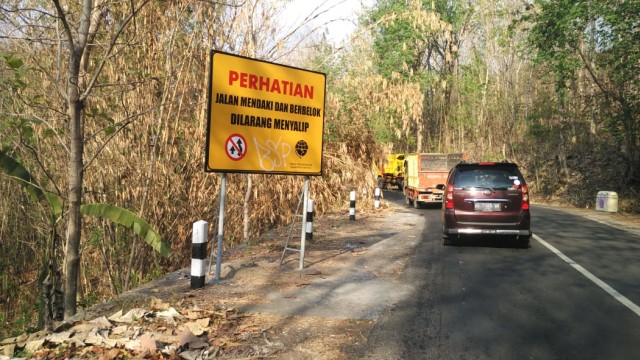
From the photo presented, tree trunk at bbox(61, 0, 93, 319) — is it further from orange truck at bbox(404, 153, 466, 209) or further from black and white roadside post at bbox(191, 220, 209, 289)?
orange truck at bbox(404, 153, 466, 209)

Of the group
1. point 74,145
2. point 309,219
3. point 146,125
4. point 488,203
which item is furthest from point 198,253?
point 488,203

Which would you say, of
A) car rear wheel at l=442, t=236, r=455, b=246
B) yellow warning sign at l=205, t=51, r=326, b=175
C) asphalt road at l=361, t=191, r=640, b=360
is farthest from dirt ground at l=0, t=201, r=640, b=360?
car rear wheel at l=442, t=236, r=455, b=246

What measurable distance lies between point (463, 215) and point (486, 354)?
6.08m

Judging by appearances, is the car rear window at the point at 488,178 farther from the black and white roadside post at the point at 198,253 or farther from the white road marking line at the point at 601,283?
the black and white roadside post at the point at 198,253

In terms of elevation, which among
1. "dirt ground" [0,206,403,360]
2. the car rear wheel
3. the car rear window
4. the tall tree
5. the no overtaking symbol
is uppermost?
the tall tree

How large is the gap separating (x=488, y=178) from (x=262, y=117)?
5.46 m

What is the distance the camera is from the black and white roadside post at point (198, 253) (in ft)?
22.0

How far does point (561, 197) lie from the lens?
91.8 ft

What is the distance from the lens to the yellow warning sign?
7031mm

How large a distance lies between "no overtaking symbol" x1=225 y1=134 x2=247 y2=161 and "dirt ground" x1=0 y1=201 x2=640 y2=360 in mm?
1933

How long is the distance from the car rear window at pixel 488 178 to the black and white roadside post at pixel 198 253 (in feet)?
19.6

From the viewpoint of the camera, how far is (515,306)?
20.1 ft

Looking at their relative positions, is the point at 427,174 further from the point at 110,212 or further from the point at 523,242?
the point at 110,212

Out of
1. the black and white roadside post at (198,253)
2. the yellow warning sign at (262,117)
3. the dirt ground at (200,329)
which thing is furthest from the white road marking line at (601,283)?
the black and white roadside post at (198,253)
